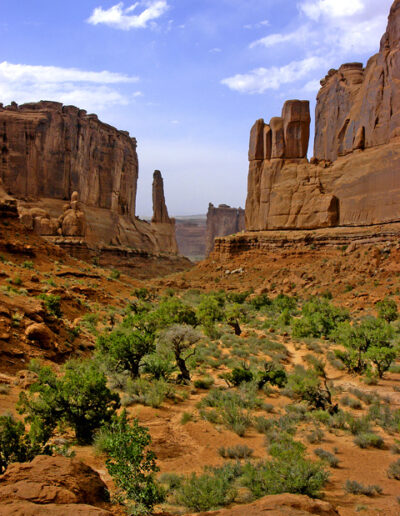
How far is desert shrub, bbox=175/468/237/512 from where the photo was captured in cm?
561

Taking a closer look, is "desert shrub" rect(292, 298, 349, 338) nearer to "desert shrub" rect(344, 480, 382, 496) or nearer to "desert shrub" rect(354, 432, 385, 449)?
"desert shrub" rect(354, 432, 385, 449)

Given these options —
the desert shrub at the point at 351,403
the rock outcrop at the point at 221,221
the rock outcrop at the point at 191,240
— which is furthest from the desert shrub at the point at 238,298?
the rock outcrop at the point at 191,240

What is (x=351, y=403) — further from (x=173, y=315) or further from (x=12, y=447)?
(x=173, y=315)

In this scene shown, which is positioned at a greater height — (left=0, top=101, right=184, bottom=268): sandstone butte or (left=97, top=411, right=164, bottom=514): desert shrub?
(left=0, top=101, right=184, bottom=268): sandstone butte

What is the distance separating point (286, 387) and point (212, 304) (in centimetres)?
998

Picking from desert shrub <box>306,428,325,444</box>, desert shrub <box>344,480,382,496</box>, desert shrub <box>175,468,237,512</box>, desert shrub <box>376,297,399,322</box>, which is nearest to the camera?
desert shrub <box>175,468,237,512</box>

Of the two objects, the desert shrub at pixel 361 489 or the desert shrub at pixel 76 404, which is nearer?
the desert shrub at pixel 361 489

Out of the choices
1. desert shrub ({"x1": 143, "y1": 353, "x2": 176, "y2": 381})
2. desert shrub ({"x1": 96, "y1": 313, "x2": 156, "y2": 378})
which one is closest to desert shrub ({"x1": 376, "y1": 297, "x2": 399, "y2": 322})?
desert shrub ({"x1": 143, "y1": 353, "x2": 176, "y2": 381})

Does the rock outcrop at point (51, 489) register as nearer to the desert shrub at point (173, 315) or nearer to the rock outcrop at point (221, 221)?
the desert shrub at point (173, 315)

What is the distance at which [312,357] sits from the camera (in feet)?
54.2

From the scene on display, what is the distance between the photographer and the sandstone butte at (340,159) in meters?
32.5

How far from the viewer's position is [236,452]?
7.89 meters

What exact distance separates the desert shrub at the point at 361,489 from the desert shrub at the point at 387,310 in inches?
681

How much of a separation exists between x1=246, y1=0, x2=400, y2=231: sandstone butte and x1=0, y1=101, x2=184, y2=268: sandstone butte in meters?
21.3
